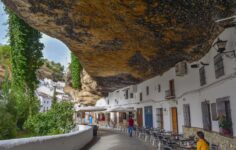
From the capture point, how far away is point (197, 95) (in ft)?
44.3

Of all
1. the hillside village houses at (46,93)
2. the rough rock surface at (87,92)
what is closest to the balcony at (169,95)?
the rough rock surface at (87,92)

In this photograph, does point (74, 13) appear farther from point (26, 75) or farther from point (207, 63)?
point (26, 75)

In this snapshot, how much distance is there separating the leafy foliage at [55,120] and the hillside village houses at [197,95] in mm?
7653

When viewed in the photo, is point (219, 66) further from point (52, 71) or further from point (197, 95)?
point (52, 71)

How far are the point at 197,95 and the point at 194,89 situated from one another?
45 cm

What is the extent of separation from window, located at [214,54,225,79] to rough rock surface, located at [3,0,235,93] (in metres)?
0.90

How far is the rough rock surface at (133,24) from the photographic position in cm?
868

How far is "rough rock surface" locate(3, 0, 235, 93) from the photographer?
342 inches

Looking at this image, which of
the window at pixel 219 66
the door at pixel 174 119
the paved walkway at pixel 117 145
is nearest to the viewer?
the window at pixel 219 66

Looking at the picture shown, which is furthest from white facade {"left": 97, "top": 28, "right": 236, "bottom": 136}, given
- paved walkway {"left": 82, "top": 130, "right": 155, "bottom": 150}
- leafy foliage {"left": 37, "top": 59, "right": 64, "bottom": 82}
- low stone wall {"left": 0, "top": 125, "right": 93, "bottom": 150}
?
leafy foliage {"left": 37, "top": 59, "right": 64, "bottom": 82}

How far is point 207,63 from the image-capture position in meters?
11.6

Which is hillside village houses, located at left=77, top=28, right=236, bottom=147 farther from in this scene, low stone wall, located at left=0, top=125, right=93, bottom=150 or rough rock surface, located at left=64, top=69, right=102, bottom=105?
rough rock surface, located at left=64, top=69, right=102, bottom=105

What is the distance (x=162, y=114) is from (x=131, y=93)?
9.70 m

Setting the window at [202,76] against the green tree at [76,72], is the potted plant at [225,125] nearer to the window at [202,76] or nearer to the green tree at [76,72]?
the window at [202,76]
